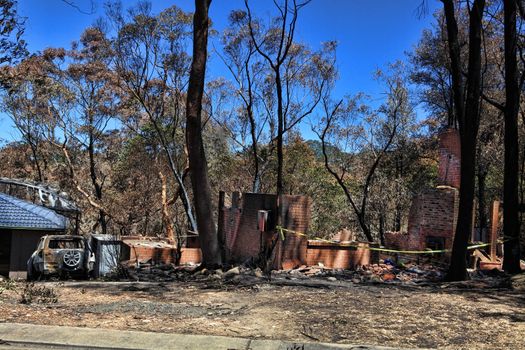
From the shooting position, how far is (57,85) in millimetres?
31406

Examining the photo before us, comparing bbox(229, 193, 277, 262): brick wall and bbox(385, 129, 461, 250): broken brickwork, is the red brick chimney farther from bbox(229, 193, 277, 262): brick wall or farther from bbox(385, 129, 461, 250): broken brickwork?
bbox(229, 193, 277, 262): brick wall

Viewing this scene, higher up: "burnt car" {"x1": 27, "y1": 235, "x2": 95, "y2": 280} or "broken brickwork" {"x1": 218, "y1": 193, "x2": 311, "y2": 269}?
"broken brickwork" {"x1": 218, "y1": 193, "x2": 311, "y2": 269}

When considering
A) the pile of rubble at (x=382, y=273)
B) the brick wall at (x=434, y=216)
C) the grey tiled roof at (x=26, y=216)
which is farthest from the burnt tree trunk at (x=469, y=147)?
the grey tiled roof at (x=26, y=216)

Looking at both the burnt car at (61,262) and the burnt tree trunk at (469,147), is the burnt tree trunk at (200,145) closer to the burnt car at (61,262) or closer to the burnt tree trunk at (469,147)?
the burnt car at (61,262)

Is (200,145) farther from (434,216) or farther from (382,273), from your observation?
(434,216)

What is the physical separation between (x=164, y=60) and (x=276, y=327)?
23.9m

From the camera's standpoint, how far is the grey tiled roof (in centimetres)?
2198

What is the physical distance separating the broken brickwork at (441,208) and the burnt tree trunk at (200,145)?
277 inches

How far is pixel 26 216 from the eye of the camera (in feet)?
73.4

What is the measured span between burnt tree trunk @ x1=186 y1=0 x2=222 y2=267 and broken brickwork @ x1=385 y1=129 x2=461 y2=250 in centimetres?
703

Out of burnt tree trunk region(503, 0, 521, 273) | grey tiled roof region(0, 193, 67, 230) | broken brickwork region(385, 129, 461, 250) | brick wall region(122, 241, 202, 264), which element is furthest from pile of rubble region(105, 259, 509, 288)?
grey tiled roof region(0, 193, 67, 230)

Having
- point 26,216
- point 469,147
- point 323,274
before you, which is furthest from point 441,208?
point 26,216

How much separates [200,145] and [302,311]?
7.28 metres

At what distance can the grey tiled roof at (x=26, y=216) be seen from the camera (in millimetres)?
21984
